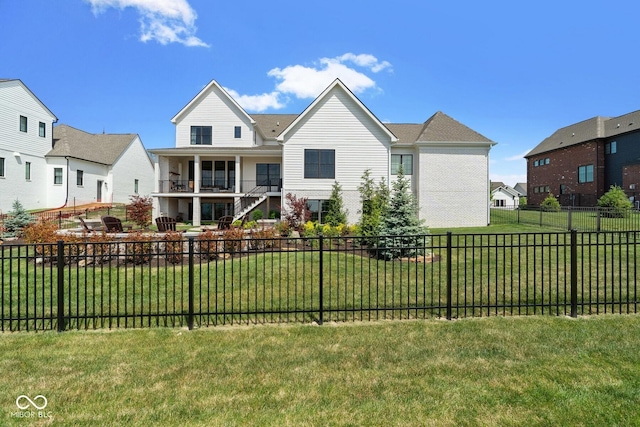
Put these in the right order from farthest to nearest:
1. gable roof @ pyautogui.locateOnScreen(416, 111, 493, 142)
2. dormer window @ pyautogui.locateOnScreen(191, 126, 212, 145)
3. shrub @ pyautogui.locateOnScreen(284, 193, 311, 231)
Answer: dormer window @ pyautogui.locateOnScreen(191, 126, 212, 145)
gable roof @ pyautogui.locateOnScreen(416, 111, 493, 142)
shrub @ pyautogui.locateOnScreen(284, 193, 311, 231)

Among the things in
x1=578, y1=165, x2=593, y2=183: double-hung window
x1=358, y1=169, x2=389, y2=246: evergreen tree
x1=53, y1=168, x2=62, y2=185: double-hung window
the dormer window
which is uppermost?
the dormer window

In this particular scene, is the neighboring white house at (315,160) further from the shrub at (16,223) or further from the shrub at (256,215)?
the shrub at (16,223)

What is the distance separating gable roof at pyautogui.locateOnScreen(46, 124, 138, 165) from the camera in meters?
29.0

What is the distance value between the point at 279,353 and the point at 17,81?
32.8m

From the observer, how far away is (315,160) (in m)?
21.0

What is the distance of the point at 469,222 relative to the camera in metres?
22.8

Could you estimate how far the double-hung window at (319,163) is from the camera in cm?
2098

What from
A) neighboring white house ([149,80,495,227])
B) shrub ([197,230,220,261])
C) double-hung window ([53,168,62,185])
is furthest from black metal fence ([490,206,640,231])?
double-hung window ([53,168,62,185])

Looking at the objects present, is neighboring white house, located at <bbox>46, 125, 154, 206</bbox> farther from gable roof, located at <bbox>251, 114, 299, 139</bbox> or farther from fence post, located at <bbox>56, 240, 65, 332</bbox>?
fence post, located at <bbox>56, 240, 65, 332</bbox>

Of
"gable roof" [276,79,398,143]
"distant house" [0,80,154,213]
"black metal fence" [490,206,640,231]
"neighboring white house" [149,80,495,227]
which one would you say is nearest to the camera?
"black metal fence" [490,206,640,231]

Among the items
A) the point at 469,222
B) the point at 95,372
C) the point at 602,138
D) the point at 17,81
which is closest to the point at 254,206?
the point at 469,222

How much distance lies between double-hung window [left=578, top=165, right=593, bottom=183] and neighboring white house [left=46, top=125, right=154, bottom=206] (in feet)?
168

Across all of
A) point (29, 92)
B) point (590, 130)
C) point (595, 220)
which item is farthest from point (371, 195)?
point (590, 130)

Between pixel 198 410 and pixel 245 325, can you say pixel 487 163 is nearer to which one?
pixel 245 325
